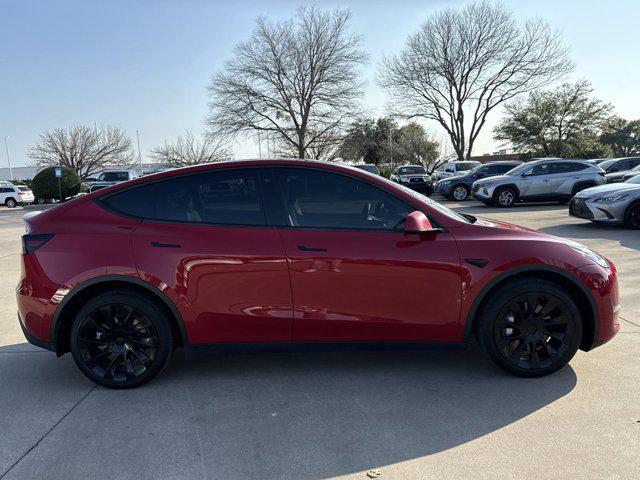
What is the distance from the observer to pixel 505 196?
17.0 metres

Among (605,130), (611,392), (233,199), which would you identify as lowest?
(611,392)

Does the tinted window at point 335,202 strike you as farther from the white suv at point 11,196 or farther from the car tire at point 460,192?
the white suv at point 11,196

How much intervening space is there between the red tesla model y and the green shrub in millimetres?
28328

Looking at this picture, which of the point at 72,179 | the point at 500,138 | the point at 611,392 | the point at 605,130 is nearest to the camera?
the point at 611,392

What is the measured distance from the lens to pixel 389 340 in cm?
340

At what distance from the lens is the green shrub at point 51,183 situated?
92.8ft

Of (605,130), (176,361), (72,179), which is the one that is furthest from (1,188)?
(605,130)

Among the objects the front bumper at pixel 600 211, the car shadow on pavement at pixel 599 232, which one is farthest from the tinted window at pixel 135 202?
the front bumper at pixel 600 211

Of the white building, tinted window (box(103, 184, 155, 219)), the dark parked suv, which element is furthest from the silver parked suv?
the white building

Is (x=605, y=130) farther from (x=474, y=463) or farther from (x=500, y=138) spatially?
(x=474, y=463)

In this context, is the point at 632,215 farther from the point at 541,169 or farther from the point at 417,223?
the point at 417,223

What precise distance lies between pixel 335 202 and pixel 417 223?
0.59 m

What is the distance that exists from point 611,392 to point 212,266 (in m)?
2.79

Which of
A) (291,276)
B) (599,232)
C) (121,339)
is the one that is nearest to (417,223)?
(291,276)
